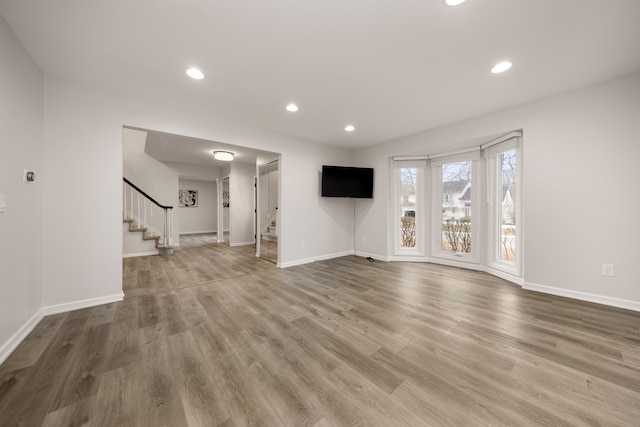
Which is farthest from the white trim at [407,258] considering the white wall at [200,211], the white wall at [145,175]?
the white wall at [200,211]

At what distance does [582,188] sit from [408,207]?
101 inches

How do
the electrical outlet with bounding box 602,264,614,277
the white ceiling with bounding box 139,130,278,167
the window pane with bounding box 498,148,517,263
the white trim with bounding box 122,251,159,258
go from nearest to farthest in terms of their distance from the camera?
1. the electrical outlet with bounding box 602,264,614,277
2. the window pane with bounding box 498,148,517,263
3. the white ceiling with bounding box 139,130,278,167
4. the white trim with bounding box 122,251,159,258

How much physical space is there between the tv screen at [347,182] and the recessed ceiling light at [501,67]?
289 centimetres

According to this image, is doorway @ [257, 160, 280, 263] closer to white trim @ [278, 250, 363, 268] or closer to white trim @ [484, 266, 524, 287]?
white trim @ [278, 250, 363, 268]

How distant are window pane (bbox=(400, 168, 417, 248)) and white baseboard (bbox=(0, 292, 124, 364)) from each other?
16.0ft

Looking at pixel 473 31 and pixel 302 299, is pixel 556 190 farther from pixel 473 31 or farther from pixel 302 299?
pixel 302 299

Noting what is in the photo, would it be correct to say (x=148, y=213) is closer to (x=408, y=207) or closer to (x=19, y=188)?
(x=19, y=188)

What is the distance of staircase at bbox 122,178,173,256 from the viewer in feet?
18.4

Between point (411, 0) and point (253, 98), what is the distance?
204 cm

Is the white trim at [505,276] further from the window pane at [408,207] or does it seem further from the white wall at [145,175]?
the white wall at [145,175]

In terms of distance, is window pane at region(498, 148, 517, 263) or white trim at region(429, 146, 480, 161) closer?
window pane at region(498, 148, 517, 263)

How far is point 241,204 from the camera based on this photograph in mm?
7242

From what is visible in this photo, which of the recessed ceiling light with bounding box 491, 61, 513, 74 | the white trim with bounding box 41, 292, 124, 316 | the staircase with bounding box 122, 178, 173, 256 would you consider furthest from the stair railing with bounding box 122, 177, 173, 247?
the recessed ceiling light with bounding box 491, 61, 513, 74

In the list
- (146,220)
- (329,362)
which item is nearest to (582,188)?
(329,362)
